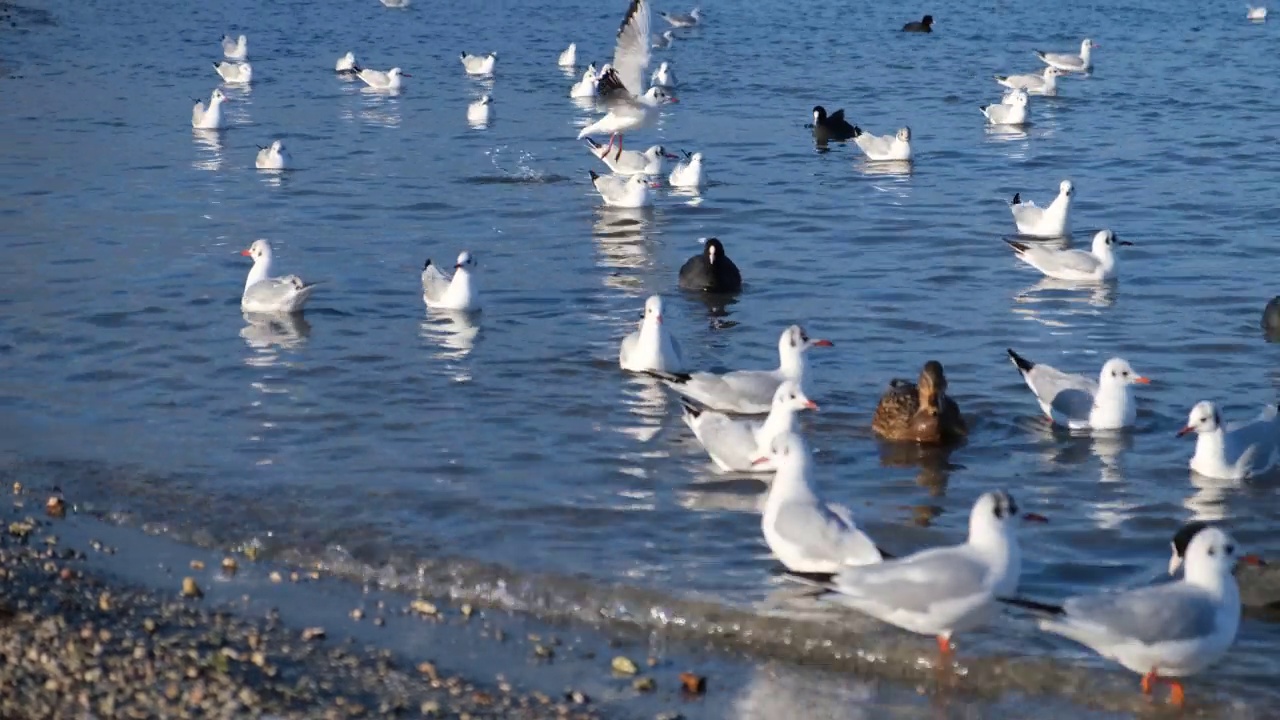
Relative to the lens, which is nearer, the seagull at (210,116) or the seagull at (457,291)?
the seagull at (457,291)

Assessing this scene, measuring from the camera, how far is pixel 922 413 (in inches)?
421

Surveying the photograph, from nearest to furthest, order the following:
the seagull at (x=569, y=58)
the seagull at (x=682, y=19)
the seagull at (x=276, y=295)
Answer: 1. the seagull at (x=276, y=295)
2. the seagull at (x=569, y=58)
3. the seagull at (x=682, y=19)

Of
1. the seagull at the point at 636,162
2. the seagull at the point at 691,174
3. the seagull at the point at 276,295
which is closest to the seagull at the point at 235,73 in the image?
the seagull at the point at 636,162

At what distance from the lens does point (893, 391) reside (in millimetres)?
11023

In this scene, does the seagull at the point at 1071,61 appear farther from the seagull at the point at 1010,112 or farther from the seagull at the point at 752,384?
the seagull at the point at 752,384

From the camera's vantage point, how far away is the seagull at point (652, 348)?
12195 millimetres

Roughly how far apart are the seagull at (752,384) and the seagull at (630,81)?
670 centimetres

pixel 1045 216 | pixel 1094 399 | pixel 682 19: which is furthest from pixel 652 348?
pixel 682 19

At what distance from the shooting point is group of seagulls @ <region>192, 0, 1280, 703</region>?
7.09 metres

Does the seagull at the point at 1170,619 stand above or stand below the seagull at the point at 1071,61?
below

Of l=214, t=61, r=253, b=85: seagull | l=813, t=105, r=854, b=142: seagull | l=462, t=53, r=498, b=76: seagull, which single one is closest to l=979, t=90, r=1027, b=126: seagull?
l=813, t=105, r=854, b=142: seagull

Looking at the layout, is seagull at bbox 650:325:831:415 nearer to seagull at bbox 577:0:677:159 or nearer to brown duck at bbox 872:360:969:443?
brown duck at bbox 872:360:969:443

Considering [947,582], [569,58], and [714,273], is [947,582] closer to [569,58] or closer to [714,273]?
[714,273]

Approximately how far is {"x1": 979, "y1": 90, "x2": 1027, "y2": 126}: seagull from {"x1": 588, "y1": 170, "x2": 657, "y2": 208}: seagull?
7618mm
